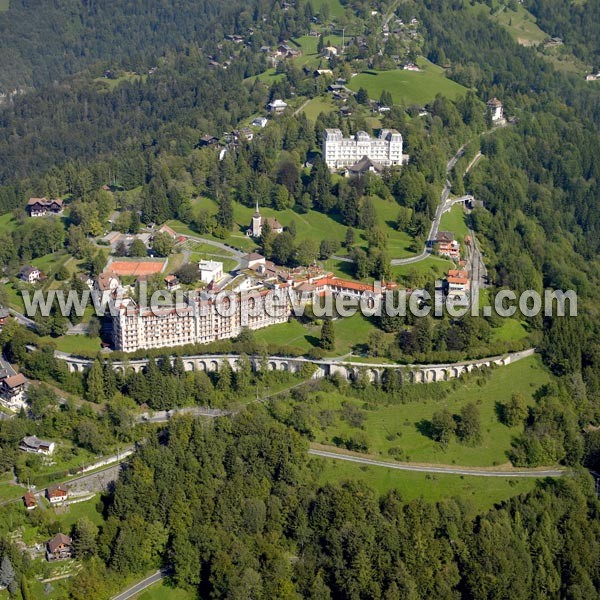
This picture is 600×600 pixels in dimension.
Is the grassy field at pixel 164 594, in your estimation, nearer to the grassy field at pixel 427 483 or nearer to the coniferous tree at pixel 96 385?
the grassy field at pixel 427 483

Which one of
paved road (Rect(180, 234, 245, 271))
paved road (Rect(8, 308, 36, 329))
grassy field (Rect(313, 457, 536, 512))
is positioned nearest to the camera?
grassy field (Rect(313, 457, 536, 512))

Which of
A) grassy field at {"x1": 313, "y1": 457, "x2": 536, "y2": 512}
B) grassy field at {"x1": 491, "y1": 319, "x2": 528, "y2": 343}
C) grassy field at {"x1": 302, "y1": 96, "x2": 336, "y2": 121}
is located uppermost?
grassy field at {"x1": 302, "y1": 96, "x2": 336, "y2": 121}

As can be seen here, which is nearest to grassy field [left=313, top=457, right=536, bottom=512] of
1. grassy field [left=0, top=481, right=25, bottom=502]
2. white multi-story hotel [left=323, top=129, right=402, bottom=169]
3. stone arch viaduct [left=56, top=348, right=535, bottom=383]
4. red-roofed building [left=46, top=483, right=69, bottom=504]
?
stone arch viaduct [left=56, top=348, right=535, bottom=383]

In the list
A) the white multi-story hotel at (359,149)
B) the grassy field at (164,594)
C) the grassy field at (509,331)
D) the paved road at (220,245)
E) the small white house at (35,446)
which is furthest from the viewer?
the white multi-story hotel at (359,149)

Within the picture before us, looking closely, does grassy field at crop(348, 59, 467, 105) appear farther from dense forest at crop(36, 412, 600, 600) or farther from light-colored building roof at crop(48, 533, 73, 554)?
light-colored building roof at crop(48, 533, 73, 554)

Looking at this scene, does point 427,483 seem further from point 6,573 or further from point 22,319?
point 22,319

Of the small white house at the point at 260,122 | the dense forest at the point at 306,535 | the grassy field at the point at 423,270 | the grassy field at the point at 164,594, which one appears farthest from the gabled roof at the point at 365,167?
the grassy field at the point at 164,594

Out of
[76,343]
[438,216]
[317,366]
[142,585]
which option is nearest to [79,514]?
[142,585]
